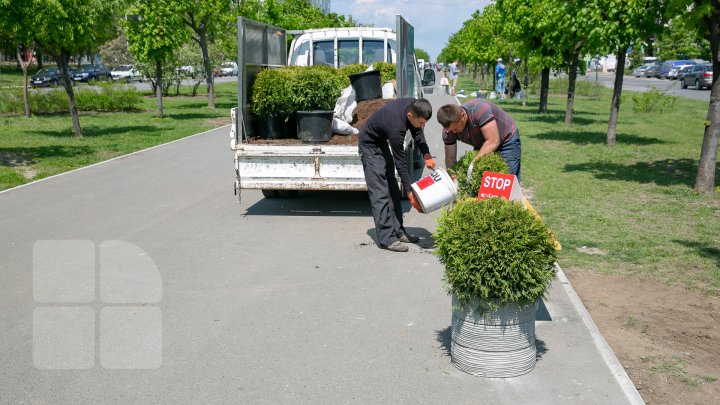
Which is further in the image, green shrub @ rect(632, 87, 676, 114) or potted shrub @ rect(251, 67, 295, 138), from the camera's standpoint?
green shrub @ rect(632, 87, 676, 114)

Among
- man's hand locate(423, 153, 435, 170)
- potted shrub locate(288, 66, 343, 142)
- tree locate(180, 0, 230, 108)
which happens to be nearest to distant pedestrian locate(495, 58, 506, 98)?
tree locate(180, 0, 230, 108)

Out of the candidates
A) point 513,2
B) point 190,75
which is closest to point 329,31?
point 513,2

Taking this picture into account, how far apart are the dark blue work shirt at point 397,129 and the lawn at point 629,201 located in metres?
1.94

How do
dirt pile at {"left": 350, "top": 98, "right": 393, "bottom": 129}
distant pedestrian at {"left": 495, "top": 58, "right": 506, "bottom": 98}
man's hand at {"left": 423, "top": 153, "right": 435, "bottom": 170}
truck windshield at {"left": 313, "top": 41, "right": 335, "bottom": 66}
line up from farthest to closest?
distant pedestrian at {"left": 495, "top": 58, "right": 506, "bottom": 98}, truck windshield at {"left": 313, "top": 41, "right": 335, "bottom": 66}, dirt pile at {"left": 350, "top": 98, "right": 393, "bottom": 129}, man's hand at {"left": 423, "top": 153, "right": 435, "bottom": 170}

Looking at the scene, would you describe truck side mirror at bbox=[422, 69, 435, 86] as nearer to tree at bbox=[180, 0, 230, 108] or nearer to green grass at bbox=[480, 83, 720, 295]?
green grass at bbox=[480, 83, 720, 295]

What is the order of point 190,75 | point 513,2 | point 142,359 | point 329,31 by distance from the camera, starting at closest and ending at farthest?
point 142,359
point 329,31
point 513,2
point 190,75

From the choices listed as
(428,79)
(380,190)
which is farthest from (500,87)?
(380,190)

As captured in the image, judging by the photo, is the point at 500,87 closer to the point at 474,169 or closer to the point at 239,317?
the point at 474,169

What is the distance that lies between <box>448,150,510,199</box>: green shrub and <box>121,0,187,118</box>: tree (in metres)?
19.6

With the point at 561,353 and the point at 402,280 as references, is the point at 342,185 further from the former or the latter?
the point at 561,353

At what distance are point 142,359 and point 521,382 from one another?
2598 millimetres

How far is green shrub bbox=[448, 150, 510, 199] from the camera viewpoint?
5.70m

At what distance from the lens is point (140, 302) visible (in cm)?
594

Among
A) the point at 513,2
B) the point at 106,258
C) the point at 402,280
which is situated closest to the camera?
the point at 402,280
